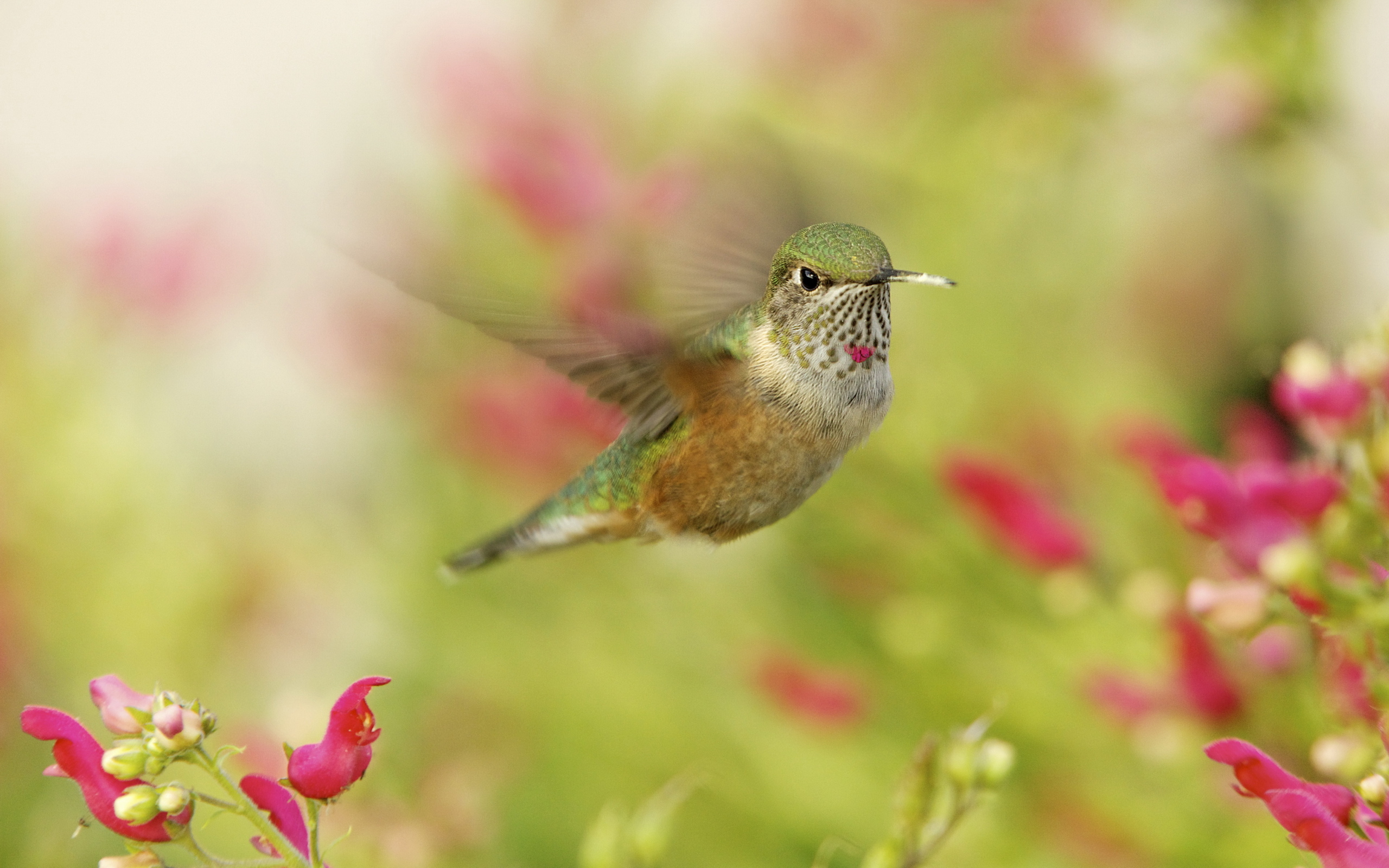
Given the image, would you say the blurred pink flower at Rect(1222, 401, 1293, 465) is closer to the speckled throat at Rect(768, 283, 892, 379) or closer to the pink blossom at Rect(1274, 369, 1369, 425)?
the pink blossom at Rect(1274, 369, 1369, 425)

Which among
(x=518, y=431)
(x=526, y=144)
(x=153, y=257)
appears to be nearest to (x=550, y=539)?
(x=518, y=431)

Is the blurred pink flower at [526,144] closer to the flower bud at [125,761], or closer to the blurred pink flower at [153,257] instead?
the blurred pink flower at [153,257]

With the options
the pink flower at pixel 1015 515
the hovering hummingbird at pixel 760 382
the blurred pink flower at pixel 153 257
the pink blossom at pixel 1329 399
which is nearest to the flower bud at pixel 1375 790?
the pink blossom at pixel 1329 399

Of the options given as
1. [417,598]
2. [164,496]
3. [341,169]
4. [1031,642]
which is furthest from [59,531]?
[1031,642]

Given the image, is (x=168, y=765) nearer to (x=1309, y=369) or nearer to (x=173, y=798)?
(x=173, y=798)

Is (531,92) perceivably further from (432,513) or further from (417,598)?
(417,598)

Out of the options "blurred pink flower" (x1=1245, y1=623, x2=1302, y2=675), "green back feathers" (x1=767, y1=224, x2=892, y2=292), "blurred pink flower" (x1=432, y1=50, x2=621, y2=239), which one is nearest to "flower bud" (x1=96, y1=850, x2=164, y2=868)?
"green back feathers" (x1=767, y1=224, x2=892, y2=292)
